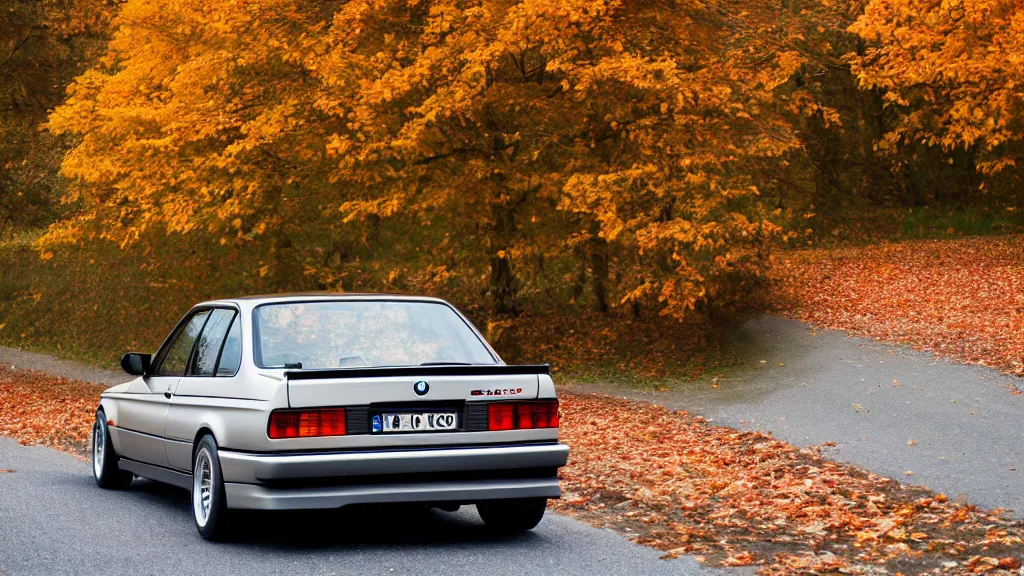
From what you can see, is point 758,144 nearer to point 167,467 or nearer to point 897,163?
point 167,467

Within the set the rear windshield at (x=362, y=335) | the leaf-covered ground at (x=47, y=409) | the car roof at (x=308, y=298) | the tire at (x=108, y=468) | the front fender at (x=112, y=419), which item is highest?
the car roof at (x=308, y=298)

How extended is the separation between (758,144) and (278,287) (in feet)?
28.9

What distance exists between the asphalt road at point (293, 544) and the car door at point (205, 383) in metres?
0.57

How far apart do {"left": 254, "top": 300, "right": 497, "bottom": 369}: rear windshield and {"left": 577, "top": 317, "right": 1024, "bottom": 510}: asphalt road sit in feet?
13.1

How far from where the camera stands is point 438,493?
23.4 feet

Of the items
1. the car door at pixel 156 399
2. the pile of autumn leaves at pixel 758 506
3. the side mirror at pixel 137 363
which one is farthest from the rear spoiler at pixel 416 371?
the side mirror at pixel 137 363

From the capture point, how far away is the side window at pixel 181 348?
865 centimetres

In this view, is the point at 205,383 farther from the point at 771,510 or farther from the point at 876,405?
the point at 876,405

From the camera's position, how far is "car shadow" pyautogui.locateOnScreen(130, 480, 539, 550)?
745 cm

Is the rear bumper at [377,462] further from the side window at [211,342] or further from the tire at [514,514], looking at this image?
the side window at [211,342]

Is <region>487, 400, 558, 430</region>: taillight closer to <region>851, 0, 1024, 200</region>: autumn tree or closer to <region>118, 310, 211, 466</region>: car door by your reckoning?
<region>118, 310, 211, 466</region>: car door

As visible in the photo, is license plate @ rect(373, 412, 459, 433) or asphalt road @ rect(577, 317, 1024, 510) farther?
asphalt road @ rect(577, 317, 1024, 510)

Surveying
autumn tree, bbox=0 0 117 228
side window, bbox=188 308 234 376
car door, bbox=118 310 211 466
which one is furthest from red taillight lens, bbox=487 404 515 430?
autumn tree, bbox=0 0 117 228

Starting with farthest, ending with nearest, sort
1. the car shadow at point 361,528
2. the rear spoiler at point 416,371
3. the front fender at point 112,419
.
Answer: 1. the front fender at point 112,419
2. the car shadow at point 361,528
3. the rear spoiler at point 416,371
